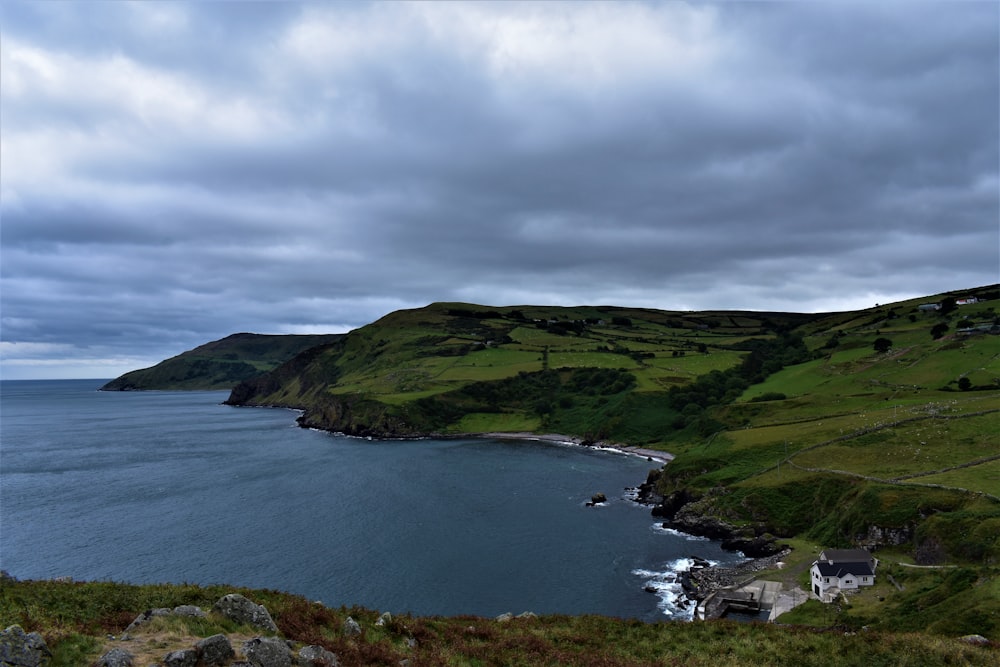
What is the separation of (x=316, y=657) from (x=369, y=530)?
2995 inches

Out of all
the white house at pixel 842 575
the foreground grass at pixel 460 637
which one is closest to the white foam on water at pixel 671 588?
the white house at pixel 842 575

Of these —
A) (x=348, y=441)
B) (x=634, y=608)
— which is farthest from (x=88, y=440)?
(x=634, y=608)

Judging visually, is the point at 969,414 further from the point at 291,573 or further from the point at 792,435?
the point at 291,573

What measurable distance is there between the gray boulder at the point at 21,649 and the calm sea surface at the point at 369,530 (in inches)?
1976

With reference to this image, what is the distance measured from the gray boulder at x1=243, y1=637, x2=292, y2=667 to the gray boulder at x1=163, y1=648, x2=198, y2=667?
1413mm

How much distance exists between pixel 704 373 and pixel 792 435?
93503 mm

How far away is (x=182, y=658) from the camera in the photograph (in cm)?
1608

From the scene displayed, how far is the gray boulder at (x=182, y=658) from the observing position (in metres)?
16.0


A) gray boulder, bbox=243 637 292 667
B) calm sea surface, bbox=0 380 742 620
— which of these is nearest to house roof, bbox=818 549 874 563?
calm sea surface, bbox=0 380 742 620

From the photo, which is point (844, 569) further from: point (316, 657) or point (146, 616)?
point (146, 616)

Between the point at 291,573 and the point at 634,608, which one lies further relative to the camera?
the point at 291,573

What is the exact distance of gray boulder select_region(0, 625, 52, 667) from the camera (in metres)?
14.0

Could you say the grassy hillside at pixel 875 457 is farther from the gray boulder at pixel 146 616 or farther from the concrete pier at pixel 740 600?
the gray boulder at pixel 146 616

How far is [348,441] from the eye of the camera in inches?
7372
